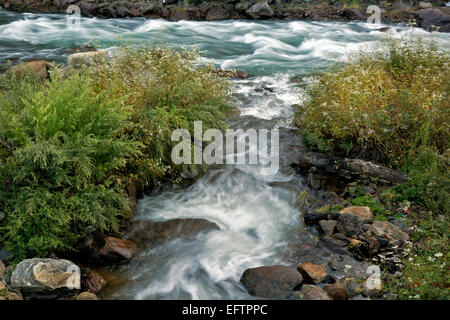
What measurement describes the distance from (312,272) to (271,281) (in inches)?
19.6

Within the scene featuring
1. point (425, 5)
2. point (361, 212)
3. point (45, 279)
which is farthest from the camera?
point (425, 5)

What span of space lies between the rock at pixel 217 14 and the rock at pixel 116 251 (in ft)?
55.8

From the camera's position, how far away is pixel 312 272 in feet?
14.8

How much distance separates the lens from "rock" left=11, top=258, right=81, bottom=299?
4.02m

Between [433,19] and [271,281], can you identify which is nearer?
[271,281]

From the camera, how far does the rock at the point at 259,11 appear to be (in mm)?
19922

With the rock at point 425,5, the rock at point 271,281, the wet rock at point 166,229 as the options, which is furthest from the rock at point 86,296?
the rock at point 425,5

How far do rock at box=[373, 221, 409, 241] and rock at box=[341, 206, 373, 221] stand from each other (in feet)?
0.67

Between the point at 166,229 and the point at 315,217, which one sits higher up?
the point at 315,217

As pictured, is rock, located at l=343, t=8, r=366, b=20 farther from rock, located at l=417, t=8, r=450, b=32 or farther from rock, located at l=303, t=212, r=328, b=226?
rock, located at l=303, t=212, r=328, b=226

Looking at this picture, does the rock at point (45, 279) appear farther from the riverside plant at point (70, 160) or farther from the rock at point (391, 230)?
the rock at point (391, 230)

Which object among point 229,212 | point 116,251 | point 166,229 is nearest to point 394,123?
point 229,212

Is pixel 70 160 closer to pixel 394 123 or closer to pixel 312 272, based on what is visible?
pixel 312 272

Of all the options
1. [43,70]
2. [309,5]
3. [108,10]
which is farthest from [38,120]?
[309,5]
